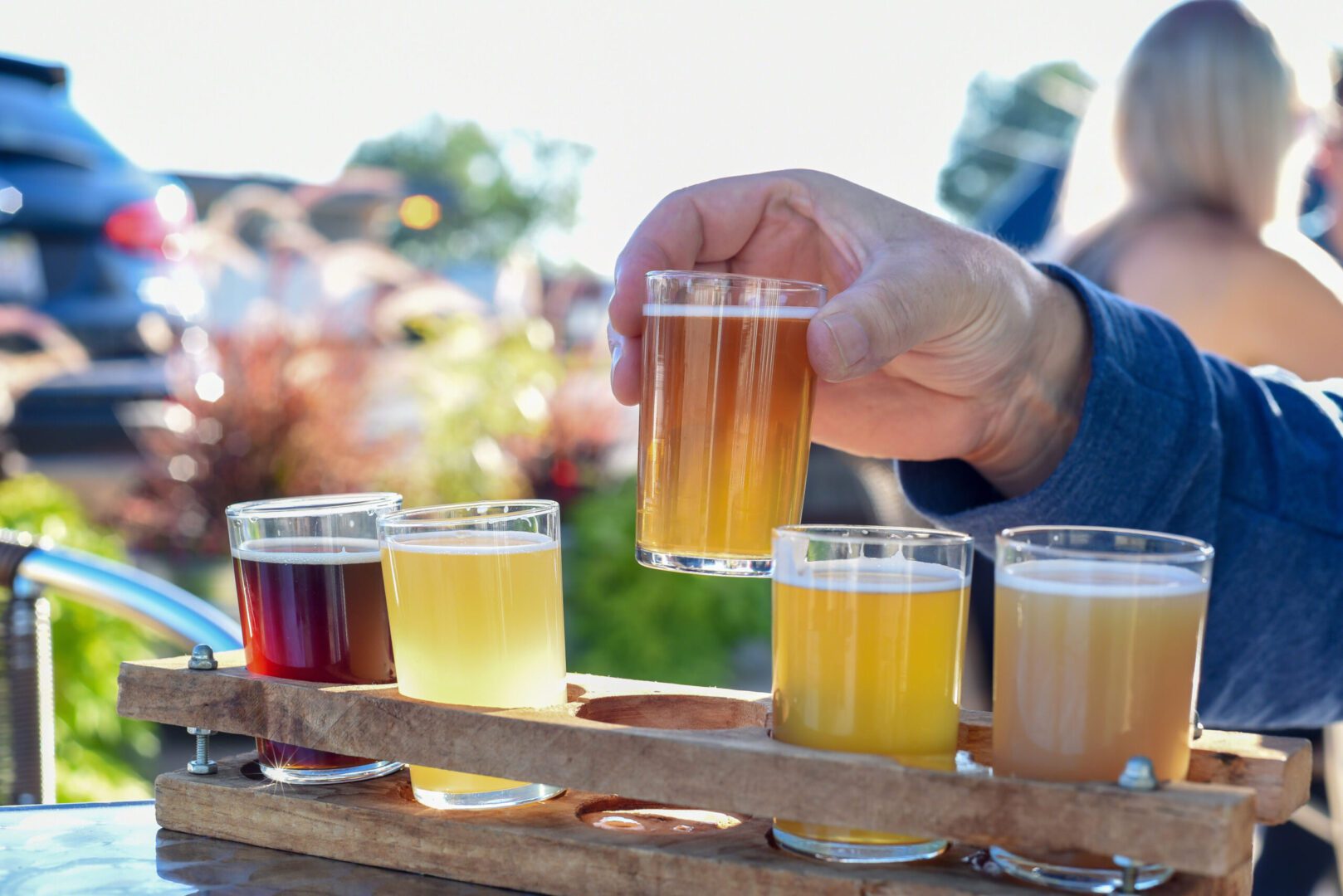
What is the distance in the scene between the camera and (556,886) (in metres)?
1.20

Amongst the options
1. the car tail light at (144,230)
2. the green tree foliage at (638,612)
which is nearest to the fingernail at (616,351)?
the green tree foliage at (638,612)

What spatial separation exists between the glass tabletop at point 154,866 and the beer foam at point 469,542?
303 millimetres

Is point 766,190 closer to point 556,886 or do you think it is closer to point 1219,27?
point 556,886

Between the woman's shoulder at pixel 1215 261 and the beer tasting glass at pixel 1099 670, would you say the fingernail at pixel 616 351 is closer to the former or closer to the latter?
the beer tasting glass at pixel 1099 670

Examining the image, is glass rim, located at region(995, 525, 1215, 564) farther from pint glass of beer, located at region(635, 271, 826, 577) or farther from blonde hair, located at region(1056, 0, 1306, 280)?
blonde hair, located at region(1056, 0, 1306, 280)

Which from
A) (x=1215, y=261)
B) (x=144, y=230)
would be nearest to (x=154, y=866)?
(x=1215, y=261)

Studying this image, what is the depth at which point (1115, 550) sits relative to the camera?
109 cm

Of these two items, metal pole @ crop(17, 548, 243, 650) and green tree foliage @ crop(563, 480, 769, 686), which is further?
green tree foliage @ crop(563, 480, 769, 686)

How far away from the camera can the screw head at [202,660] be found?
4.72ft

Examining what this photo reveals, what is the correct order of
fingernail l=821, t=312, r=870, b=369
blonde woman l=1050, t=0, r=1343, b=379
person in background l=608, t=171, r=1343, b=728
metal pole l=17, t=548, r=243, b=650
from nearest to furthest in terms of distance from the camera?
fingernail l=821, t=312, r=870, b=369
person in background l=608, t=171, r=1343, b=728
metal pole l=17, t=548, r=243, b=650
blonde woman l=1050, t=0, r=1343, b=379

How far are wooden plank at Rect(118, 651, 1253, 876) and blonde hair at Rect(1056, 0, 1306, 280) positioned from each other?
7.90 ft

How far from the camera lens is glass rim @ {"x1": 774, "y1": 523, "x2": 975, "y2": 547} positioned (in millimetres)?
1136

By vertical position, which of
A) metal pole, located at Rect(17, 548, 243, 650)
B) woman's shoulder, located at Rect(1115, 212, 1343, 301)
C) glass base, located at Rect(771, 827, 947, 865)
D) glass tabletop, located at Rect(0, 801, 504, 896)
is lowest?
glass tabletop, located at Rect(0, 801, 504, 896)

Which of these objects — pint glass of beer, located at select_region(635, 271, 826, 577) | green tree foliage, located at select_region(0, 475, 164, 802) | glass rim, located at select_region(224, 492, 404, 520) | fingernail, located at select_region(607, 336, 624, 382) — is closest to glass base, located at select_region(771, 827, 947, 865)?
pint glass of beer, located at select_region(635, 271, 826, 577)
